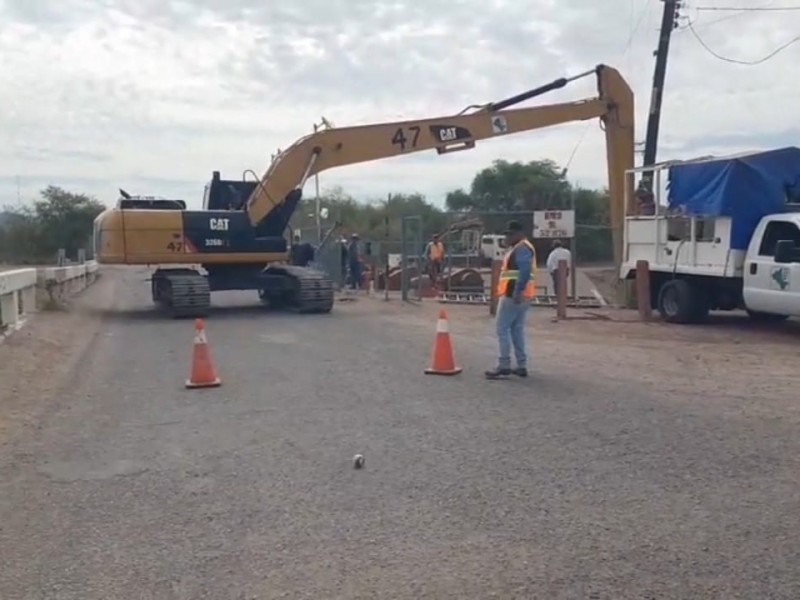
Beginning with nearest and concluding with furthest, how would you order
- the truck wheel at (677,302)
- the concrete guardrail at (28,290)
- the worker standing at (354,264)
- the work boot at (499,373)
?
1. the work boot at (499,373)
2. the concrete guardrail at (28,290)
3. the truck wheel at (677,302)
4. the worker standing at (354,264)

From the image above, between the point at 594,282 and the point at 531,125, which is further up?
the point at 531,125

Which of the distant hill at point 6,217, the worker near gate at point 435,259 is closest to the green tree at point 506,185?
the distant hill at point 6,217

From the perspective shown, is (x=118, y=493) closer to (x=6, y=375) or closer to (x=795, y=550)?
(x=795, y=550)

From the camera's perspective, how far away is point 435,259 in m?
27.5

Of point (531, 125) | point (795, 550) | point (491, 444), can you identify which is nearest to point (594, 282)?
point (531, 125)

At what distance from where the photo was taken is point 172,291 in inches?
802

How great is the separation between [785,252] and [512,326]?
6656mm

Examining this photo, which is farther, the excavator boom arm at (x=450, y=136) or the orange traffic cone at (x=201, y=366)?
the excavator boom arm at (x=450, y=136)

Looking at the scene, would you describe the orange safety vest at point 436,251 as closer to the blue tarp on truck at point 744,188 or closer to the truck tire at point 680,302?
the truck tire at point 680,302

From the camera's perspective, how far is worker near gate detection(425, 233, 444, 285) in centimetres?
2755

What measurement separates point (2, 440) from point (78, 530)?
2965 mm

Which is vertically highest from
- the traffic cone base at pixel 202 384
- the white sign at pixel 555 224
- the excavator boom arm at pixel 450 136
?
the excavator boom arm at pixel 450 136

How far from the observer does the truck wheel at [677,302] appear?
18.8 meters

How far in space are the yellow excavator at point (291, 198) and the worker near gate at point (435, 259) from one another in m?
5.39
